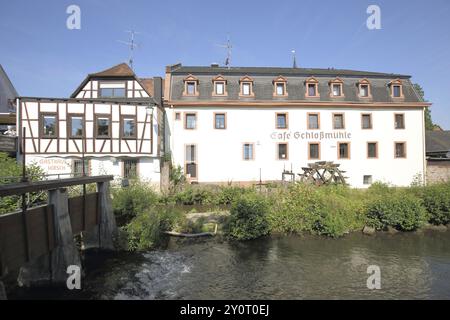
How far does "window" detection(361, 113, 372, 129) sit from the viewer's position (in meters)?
24.3

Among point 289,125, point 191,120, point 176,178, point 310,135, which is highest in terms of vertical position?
point 191,120

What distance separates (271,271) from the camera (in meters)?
9.76

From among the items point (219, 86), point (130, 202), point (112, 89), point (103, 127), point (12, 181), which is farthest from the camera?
point (219, 86)

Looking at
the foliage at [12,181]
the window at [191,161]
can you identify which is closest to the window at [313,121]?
the window at [191,161]

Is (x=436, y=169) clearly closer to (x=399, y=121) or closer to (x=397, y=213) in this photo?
(x=399, y=121)

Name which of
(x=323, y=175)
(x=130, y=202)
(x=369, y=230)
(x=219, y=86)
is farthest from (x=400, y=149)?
(x=130, y=202)

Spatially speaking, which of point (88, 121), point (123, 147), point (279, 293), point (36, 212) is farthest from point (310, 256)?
point (88, 121)

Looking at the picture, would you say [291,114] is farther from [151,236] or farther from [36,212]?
[36,212]

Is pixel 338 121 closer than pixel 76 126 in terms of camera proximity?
No

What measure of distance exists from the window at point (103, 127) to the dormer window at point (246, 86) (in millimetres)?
10234

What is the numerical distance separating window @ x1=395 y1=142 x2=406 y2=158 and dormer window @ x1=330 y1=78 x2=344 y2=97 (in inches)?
246

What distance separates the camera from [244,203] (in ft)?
44.7

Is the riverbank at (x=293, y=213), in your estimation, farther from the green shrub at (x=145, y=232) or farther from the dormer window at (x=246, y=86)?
the dormer window at (x=246, y=86)

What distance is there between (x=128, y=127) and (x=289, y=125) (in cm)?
1223
